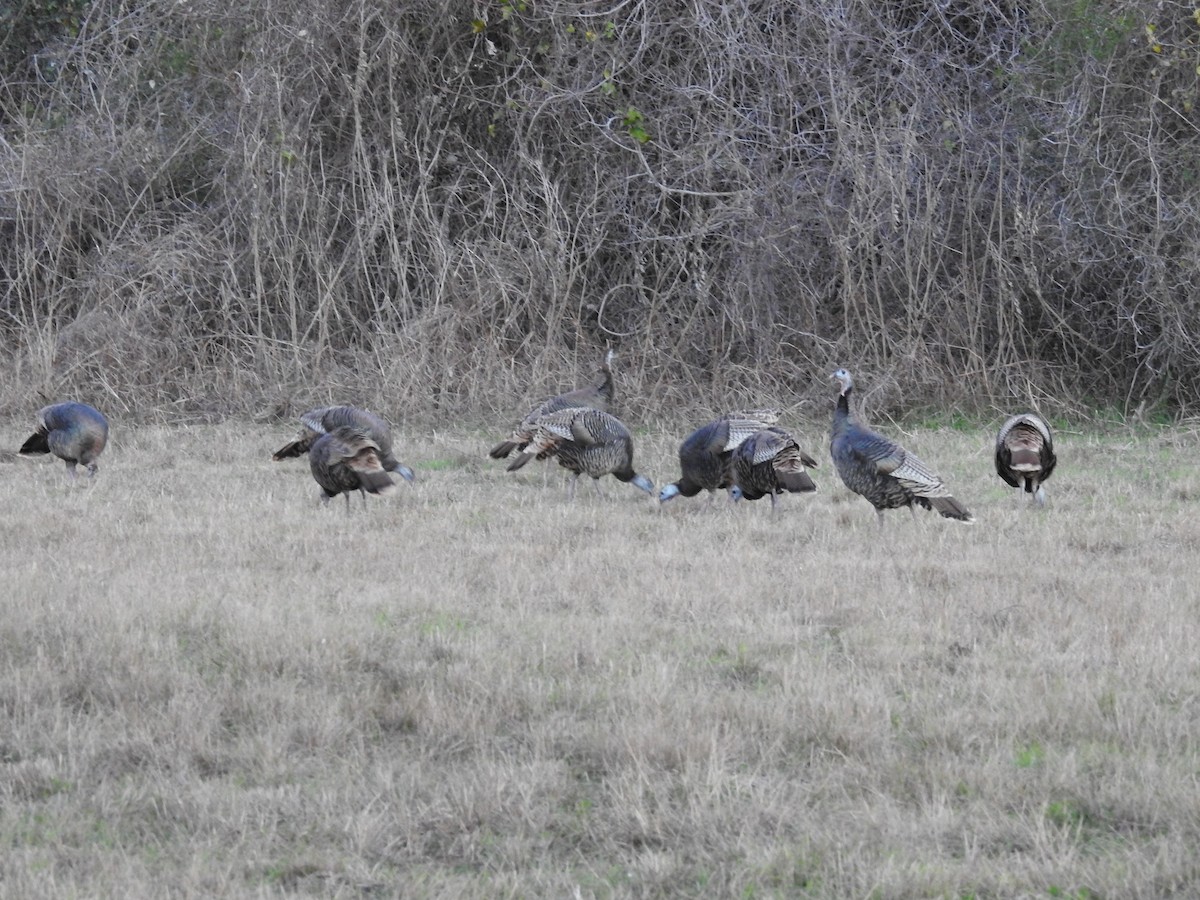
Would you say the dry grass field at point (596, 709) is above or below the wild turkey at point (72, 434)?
above

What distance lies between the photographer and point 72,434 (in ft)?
32.3

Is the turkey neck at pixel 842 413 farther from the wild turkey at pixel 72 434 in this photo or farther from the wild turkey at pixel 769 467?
the wild turkey at pixel 72 434

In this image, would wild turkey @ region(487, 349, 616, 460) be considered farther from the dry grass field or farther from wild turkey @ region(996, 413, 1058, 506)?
wild turkey @ region(996, 413, 1058, 506)

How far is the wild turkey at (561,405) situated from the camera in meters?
10.1

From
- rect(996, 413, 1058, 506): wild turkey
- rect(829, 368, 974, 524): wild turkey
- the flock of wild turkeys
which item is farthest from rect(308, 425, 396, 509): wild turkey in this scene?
rect(996, 413, 1058, 506): wild turkey

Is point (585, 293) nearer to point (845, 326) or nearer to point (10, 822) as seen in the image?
point (845, 326)

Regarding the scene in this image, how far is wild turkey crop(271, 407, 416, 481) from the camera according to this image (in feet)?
30.6

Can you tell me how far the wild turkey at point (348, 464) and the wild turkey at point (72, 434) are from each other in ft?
6.83

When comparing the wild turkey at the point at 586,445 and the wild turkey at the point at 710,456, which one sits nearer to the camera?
the wild turkey at the point at 710,456

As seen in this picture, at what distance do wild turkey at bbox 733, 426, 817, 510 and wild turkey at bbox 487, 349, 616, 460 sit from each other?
169 cm

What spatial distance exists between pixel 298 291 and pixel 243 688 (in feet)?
32.0

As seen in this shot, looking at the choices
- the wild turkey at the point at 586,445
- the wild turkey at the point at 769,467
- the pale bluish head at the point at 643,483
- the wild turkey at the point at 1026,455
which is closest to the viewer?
the wild turkey at the point at 769,467

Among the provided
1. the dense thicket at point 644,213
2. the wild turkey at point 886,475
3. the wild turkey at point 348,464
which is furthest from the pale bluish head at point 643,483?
the dense thicket at point 644,213

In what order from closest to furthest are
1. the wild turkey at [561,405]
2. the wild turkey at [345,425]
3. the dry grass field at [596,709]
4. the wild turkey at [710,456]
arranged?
the dry grass field at [596,709] → the wild turkey at [710,456] → the wild turkey at [345,425] → the wild turkey at [561,405]
